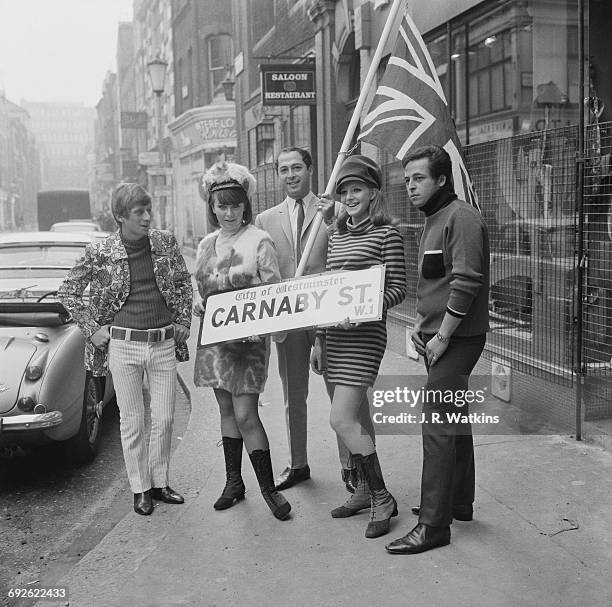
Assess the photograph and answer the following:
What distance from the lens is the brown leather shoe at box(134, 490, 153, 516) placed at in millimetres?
4552

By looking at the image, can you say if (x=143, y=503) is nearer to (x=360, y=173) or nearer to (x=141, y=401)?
(x=141, y=401)

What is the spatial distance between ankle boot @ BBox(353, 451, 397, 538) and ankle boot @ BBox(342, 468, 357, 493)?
0.34m

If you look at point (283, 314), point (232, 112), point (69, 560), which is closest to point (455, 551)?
point (283, 314)

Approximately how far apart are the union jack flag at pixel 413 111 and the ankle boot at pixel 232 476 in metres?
1.94

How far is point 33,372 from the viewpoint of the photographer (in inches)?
209

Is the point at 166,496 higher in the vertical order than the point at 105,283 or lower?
lower

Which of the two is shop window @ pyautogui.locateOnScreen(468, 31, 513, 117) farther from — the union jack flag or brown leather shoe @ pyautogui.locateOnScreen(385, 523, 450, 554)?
brown leather shoe @ pyautogui.locateOnScreen(385, 523, 450, 554)

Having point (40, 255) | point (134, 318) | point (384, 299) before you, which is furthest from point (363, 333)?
point (40, 255)

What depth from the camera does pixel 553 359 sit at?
5.93 m

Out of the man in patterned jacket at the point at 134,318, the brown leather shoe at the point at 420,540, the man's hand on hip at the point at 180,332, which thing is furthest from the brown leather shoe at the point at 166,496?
the brown leather shoe at the point at 420,540

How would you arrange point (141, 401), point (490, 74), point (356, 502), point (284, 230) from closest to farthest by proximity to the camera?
point (356, 502) → point (141, 401) → point (284, 230) → point (490, 74)

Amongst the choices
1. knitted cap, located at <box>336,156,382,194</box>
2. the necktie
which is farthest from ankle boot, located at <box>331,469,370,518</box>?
knitted cap, located at <box>336,156,382,194</box>

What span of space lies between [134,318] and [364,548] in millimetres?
1809

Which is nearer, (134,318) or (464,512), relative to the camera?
(464,512)
